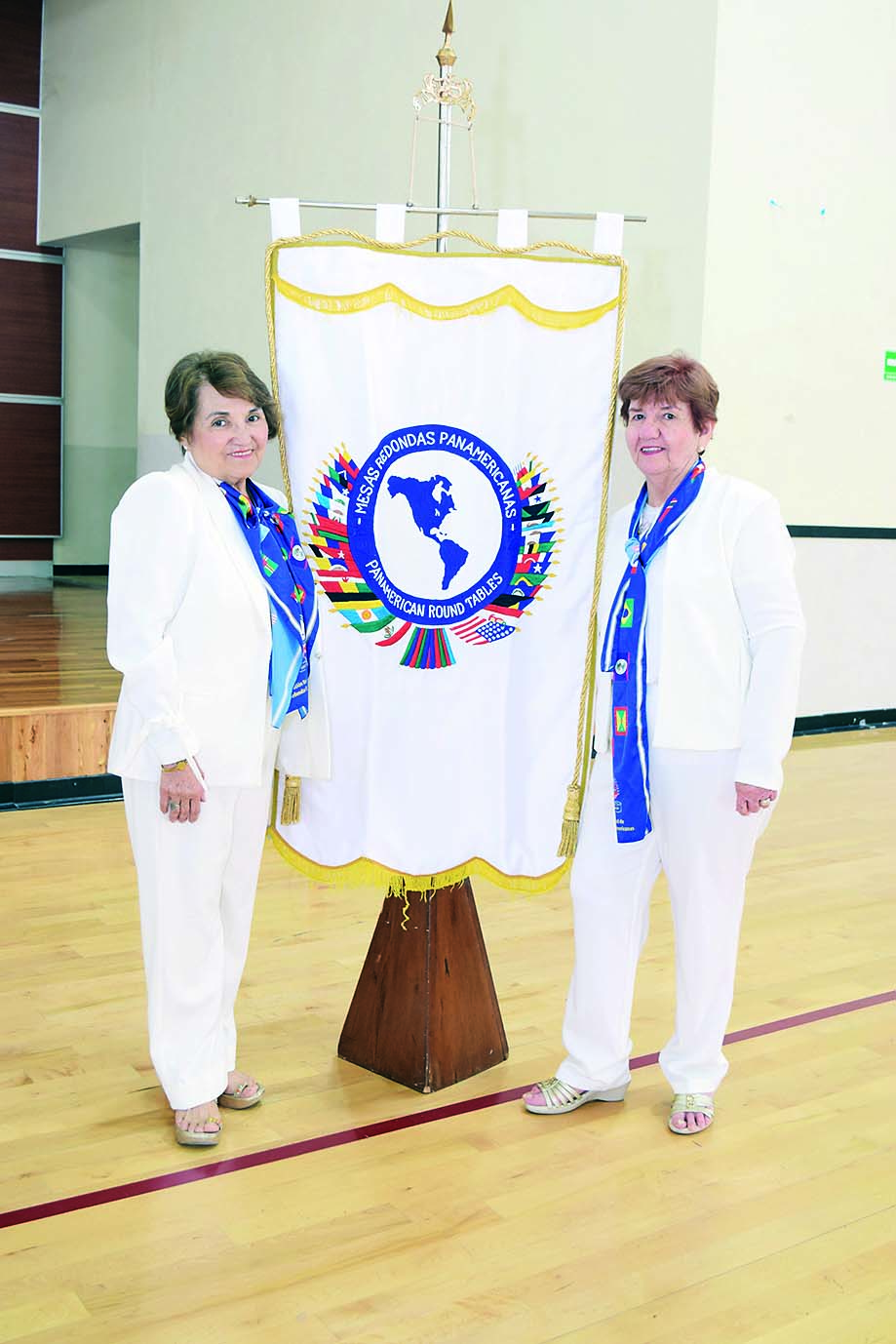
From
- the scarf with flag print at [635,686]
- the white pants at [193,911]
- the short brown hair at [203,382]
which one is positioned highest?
the short brown hair at [203,382]

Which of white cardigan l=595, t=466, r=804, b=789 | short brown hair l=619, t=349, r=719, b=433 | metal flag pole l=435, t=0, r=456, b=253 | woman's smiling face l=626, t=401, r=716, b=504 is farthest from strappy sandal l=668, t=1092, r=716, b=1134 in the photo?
metal flag pole l=435, t=0, r=456, b=253

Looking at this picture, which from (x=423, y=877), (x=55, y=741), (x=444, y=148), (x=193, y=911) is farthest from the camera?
(x=55, y=741)

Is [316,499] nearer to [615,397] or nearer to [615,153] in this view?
[615,397]

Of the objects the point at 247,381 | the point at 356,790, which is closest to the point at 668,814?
the point at 356,790

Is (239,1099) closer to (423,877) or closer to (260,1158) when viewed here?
(260,1158)

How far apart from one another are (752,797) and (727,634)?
0.94 feet

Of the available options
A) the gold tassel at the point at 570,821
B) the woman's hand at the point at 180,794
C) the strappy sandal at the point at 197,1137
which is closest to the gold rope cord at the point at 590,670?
the gold tassel at the point at 570,821

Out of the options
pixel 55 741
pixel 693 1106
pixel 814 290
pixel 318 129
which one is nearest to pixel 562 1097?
pixel 693 1106

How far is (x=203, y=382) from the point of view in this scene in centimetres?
242

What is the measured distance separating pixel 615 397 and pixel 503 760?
0.73 meters

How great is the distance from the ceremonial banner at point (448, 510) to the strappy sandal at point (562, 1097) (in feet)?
1.41

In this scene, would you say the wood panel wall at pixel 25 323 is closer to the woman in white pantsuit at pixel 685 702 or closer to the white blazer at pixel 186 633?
the white blazer at pixel 186 633

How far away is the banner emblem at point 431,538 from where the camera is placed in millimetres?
2615

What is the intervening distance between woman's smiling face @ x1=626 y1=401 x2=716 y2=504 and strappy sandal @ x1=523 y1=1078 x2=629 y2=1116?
116 centimetres
